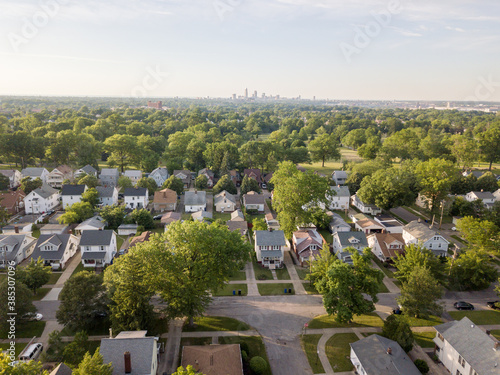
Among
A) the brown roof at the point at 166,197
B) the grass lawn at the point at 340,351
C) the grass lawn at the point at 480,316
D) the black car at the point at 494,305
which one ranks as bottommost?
the grass lawn at the point at 340,351

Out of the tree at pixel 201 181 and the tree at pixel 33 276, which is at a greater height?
the tree at pixel 201 181

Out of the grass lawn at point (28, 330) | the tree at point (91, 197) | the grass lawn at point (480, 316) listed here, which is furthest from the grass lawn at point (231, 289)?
the tree at point (91, 197)

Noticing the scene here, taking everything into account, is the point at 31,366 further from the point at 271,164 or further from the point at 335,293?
the point at 271,164

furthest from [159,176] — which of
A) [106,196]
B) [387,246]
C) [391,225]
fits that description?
[387,246]

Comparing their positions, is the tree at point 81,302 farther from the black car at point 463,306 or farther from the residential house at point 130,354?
the black car at point 463,306

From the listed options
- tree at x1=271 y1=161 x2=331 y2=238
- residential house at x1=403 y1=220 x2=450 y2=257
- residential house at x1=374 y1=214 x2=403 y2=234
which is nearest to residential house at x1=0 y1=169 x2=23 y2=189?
tree at x1=271 y1=161 x2=331 y2=238

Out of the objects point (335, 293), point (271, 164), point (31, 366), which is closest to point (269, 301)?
point (335, 293)

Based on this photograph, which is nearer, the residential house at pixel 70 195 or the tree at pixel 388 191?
the tree at pixel 388 191
